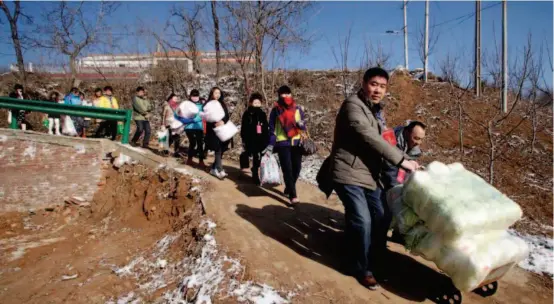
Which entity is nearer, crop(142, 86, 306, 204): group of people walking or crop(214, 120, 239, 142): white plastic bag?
crop(142, 86, 306, 204): group of people walking

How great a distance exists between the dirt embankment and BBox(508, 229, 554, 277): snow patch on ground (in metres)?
3.97

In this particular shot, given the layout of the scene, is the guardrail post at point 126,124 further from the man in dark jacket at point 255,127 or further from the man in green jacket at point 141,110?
the man in dark jacket at point 255,127

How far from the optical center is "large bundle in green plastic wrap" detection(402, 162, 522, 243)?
2.68m

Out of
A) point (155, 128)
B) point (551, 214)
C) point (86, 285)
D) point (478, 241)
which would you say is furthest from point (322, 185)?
point (155, 128)

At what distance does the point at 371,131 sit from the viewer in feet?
9.96

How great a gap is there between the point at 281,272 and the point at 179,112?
428 centimetres

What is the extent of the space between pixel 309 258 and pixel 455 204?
67.4 inches

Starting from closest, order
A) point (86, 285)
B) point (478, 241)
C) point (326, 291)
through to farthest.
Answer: point (478, 241) → point (326, 291) → point (86, 285)

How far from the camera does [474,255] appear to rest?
106 inches

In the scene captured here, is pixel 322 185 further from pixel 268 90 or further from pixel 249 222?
pixel 268 90

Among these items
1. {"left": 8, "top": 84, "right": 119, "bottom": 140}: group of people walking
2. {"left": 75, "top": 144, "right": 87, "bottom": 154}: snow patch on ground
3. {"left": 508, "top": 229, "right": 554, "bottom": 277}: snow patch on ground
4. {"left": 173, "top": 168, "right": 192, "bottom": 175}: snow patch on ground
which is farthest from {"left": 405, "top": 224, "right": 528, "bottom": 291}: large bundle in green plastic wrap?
{"left": 8, "top": 84, "right": 119, "bottom": 140}: group of people walking

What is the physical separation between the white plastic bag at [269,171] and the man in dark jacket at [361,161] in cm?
213

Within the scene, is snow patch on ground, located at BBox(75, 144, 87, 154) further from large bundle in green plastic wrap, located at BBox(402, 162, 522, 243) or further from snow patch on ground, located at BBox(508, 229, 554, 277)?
snow patch on ground, located at BBox(508, 229, 554, 277)

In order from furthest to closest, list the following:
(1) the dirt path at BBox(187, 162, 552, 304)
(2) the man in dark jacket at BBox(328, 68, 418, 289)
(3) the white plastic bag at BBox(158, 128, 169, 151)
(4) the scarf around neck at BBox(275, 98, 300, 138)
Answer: (3) the white plastic bag at BBox(158, 128, 169, 151), (4) the scarf around neck at BBox(275, 98, 300, 138), (1) the dirt path at BBox(187, 162, 552, 304), (2) the man in dark jacket at BBox(328, 68, 418, 289)
